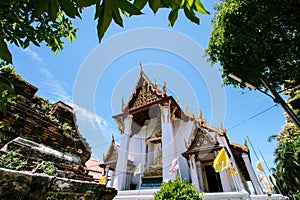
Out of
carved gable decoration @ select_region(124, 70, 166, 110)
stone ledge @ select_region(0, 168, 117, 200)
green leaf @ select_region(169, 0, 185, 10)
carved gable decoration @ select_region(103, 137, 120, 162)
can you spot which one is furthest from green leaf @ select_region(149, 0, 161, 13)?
carved gable decoration @ select_region(103, 137, 120, 162)

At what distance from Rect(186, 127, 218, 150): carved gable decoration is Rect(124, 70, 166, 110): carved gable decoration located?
11.4 ft

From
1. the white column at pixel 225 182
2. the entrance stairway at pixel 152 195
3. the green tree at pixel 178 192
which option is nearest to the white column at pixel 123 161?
the entrance stairway at pixel 152 195

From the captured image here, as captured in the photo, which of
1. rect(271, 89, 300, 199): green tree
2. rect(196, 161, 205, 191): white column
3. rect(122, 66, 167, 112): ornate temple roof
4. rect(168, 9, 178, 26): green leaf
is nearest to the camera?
rect(168, 9, 178, 26): green leaf

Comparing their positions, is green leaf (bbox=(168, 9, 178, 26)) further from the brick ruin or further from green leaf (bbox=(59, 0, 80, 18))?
the brick ruin

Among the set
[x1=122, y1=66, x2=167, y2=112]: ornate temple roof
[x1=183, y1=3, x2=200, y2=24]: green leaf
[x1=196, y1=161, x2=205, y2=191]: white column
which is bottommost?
[x1=183, y1=3, x2=200, y2=24]: green leaf

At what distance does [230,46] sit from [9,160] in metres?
6.28

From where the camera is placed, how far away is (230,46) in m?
5.40

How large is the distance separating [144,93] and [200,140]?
5.47 m

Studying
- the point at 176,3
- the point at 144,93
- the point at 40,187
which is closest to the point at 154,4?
the point at 176,3

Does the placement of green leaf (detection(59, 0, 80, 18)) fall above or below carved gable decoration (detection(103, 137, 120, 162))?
below

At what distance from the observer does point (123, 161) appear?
377 inches

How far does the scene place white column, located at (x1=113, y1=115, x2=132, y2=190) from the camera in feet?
29.3

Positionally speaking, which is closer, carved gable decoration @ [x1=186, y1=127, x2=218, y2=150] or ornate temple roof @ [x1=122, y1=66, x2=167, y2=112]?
carved gable decoration @ [x1=186, y1=127, x2=218, y2=150]

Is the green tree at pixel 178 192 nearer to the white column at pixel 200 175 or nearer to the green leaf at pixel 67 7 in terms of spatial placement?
the white column at pixel 200 175
